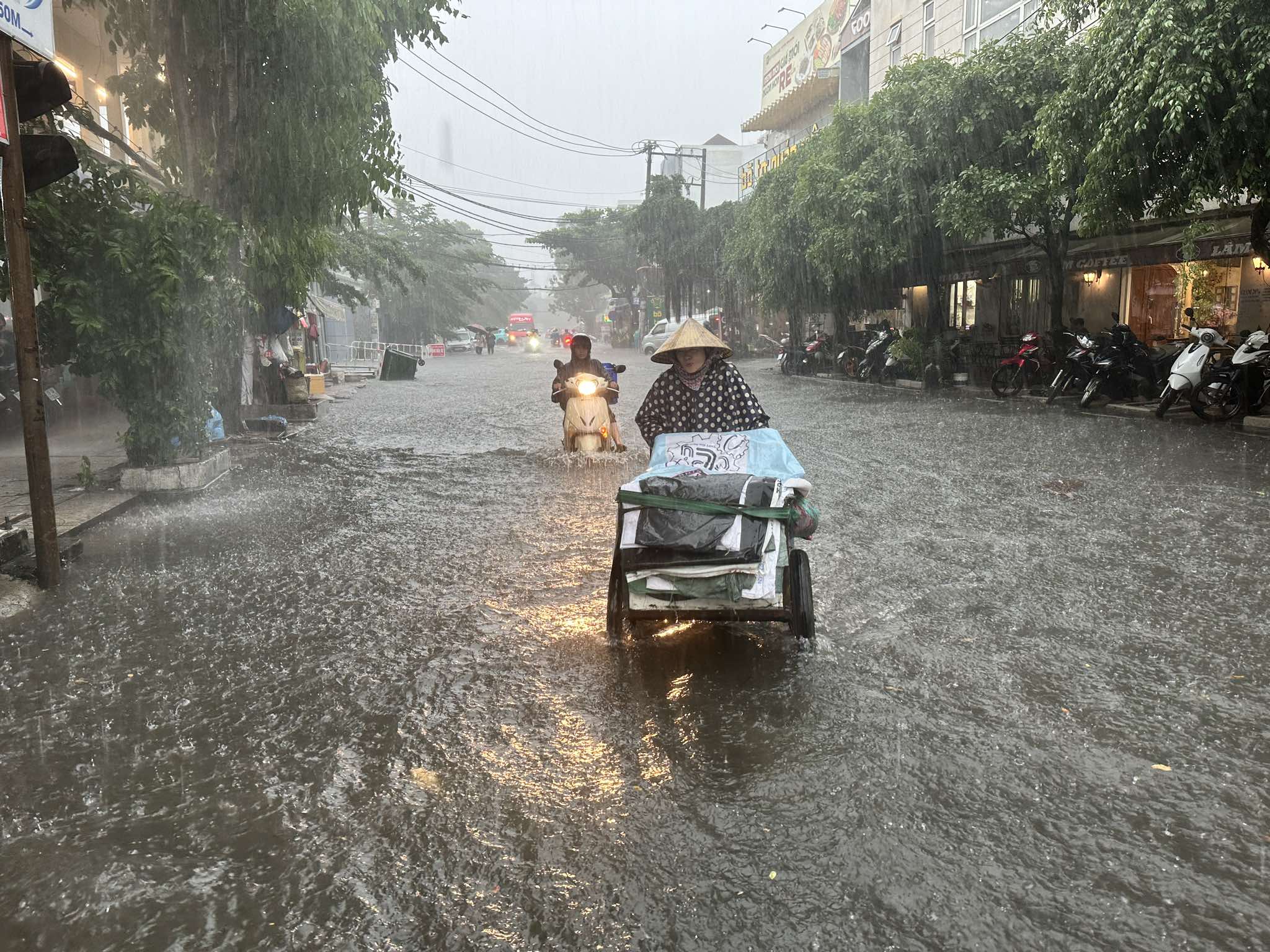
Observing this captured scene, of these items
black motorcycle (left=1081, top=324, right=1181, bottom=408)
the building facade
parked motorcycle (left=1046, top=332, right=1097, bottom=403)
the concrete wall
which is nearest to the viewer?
black motorcycle (left=1081, top=324, right=1181, bottom=408)

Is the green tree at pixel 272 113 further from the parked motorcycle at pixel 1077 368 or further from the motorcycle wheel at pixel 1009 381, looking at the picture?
the motorcycle wheel at pixel 1009 381

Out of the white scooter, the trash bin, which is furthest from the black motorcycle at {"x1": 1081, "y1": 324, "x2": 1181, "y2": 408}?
the trash bin

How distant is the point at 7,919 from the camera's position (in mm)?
2736

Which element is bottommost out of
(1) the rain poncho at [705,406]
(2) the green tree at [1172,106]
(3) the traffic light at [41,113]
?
(1) the rain poncho at [705,406]

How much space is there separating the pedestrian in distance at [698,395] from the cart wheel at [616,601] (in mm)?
937

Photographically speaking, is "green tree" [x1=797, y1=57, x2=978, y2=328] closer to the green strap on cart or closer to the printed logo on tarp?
the printed logo on tarp

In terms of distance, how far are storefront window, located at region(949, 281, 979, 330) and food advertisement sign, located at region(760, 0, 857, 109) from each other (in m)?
14.8

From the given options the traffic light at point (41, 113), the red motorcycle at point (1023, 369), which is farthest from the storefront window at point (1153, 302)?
the traffic light at point (41, 113)

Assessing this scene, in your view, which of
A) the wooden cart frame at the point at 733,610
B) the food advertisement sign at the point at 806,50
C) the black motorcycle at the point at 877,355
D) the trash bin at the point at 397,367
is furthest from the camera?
the food advertisement sign at the point at 806,50

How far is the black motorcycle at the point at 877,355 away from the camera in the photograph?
25.7m

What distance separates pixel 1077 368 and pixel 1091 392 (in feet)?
3.33

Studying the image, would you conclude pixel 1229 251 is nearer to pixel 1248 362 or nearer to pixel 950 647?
pixel 1248 362

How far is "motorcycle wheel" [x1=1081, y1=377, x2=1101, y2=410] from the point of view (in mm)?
16547

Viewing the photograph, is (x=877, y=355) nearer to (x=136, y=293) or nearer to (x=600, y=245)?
(x=136, y=293)
